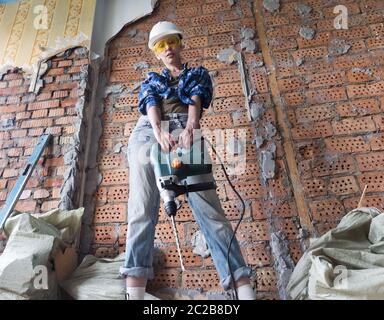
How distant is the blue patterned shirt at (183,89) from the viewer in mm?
1333

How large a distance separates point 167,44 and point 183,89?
0.23 m

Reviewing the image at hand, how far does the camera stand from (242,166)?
1724mm

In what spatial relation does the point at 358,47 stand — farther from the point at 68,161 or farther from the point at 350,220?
the point at 68,161

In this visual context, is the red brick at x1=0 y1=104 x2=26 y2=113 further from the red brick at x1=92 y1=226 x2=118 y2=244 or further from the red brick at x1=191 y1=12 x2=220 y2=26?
the red brick at x1=191 y1=12 x2=220 y2=26

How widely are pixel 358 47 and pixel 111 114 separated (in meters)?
1.49

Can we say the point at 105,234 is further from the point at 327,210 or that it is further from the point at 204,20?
the point at 204,20

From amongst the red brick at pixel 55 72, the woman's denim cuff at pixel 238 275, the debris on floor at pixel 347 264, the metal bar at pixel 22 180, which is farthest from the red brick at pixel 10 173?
the debris on floor at pixel 347 264

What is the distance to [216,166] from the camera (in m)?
1.76

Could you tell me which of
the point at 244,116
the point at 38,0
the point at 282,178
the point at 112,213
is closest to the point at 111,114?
the point at 112,213

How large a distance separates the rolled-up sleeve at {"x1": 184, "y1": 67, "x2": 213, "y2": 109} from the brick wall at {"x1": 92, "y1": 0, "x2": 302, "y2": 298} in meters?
0.49

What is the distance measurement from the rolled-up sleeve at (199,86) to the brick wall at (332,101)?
63 centimetres

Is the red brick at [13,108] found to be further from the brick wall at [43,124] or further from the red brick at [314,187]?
the red brick at [314,187]

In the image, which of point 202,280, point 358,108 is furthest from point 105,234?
point 358,108

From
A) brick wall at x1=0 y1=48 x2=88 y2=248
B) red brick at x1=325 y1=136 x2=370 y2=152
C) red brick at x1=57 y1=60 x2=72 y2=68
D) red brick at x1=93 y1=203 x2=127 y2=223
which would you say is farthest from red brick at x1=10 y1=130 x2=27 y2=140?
red brick at x1=325 y1=136 x2=370 y2=152
